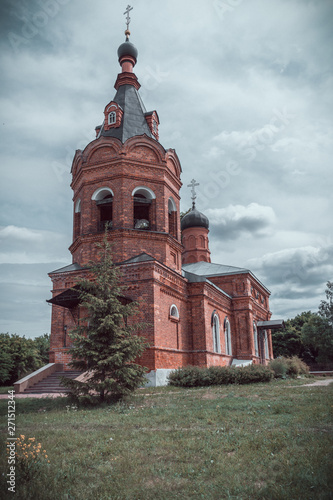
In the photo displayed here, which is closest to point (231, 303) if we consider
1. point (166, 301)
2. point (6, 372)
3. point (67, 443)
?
point (166, 301)

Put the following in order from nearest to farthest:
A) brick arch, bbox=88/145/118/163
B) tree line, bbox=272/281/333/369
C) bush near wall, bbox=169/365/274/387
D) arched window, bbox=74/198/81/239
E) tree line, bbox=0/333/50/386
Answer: bush near wall, bbox=169/365/274/387 → brick arch, bbox=88/145/118/163 → arched window, bbox=74/198/81/239 → tree line, bbox=0/333/50/386 → tree line, bbox=272/281/333/369

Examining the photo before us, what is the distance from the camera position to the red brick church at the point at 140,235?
14.5 metres

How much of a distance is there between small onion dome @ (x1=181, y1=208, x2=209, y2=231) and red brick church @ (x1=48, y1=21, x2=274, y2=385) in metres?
9.12

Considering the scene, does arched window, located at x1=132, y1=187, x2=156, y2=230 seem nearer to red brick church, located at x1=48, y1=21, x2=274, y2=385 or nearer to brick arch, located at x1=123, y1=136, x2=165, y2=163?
red brick church, located at x1=48, y1=21, x2=274, y2=385

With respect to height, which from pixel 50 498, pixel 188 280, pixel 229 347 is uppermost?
pixel 188 280

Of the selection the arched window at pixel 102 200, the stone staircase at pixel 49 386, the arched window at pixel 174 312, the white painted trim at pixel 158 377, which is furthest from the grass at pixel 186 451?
the arched window at pixel 102 200

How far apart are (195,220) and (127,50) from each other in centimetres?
1272

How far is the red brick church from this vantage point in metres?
14.5

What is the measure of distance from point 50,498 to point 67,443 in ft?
6.39

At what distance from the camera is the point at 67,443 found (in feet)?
18.6

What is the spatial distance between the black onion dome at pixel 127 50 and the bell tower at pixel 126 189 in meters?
3.23

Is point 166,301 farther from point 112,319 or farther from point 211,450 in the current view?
point 211,450

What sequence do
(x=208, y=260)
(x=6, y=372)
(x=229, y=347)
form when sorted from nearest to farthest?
(x=6, y=372)
(x=229, y=347)
(x=208, y=260)

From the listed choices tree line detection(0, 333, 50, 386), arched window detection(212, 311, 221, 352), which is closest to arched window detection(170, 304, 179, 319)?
arched window detection(212, 311, 221, 352)
